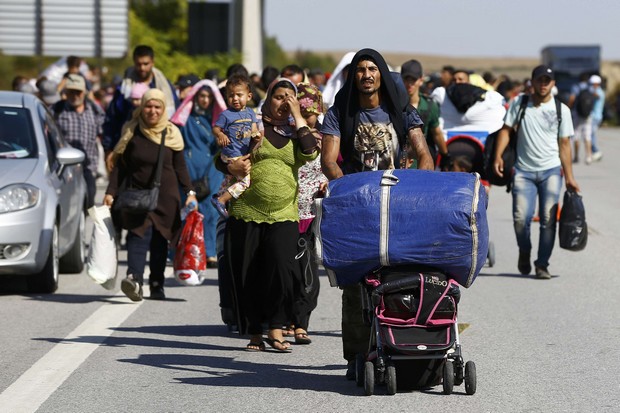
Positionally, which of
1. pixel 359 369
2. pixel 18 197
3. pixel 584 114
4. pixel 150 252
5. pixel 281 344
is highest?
pixel 18 197

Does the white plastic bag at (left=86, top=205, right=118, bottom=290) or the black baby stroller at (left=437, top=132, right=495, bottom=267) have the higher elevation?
the black baby stroller at (left=437, top=132, right=495, bottom=267)

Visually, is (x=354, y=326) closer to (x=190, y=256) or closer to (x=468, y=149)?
(x=190, y=256)

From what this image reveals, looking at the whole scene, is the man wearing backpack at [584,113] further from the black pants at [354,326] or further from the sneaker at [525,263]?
the black pants at [354,326]

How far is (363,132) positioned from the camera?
8703 millimetres

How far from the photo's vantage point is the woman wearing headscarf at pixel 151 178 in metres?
12.4

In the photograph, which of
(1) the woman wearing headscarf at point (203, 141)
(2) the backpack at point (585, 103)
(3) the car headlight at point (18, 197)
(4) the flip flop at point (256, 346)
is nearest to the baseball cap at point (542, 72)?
(1) the woman wearing headscarf at point (203, 141)

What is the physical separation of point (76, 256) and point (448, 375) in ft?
23.6

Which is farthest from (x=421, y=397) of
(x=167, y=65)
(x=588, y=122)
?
(x=167, y=65)

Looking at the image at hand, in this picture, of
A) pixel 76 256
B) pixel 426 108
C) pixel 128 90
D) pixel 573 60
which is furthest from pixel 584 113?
pixel 573 60

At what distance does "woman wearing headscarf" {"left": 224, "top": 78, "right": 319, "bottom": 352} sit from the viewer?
9906mm

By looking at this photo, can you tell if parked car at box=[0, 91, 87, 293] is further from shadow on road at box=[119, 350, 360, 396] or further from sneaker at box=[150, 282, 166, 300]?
shadow on road at box=[119, 350, 360, 396]

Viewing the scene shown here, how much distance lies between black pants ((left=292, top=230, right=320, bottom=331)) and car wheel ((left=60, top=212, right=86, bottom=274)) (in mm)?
4450

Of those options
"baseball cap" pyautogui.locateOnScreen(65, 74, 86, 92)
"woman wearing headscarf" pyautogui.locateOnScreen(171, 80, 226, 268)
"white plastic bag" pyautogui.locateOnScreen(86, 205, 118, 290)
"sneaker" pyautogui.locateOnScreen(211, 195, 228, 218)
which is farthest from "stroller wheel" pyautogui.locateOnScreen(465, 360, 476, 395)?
"baseball cap" pyautogui.locateOnScreen(65, 74, 86, 92)

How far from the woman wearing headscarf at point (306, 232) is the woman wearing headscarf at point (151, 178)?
1843 mm
